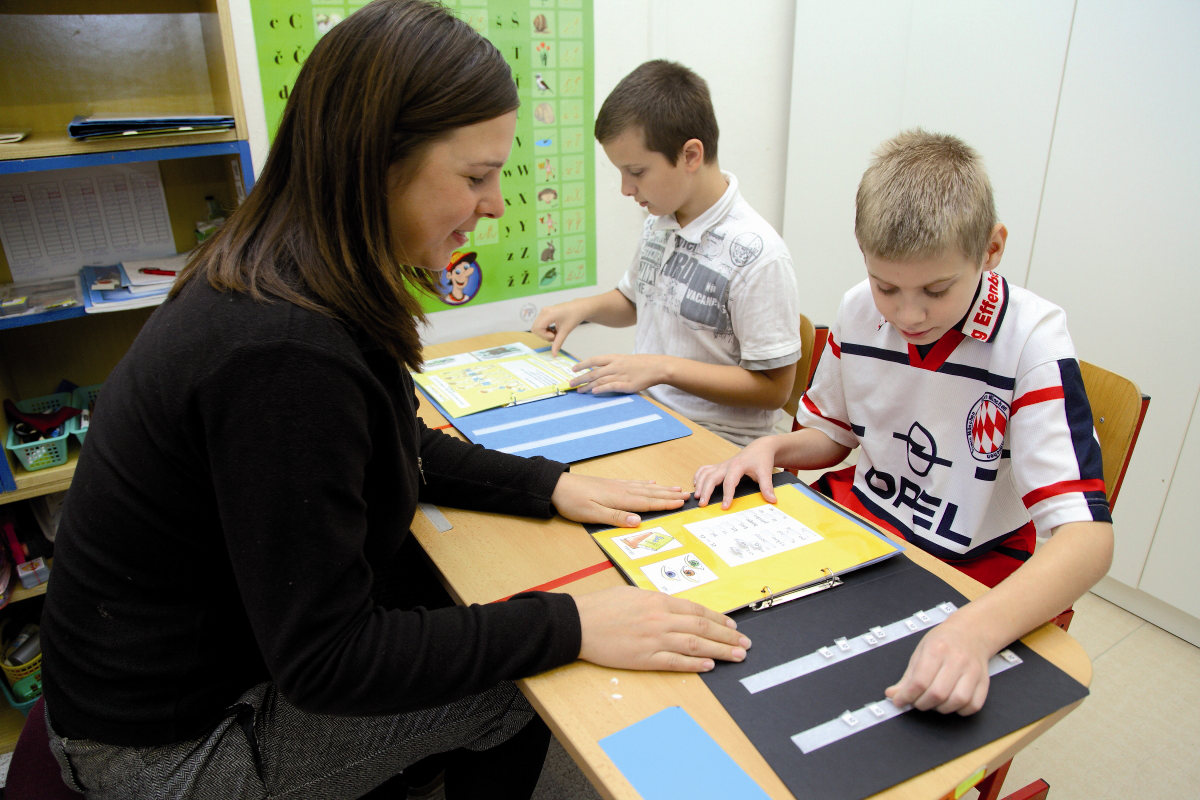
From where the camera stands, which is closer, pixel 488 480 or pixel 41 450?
pixel 488 480

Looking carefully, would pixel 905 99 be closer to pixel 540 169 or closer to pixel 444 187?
pixel 540 169

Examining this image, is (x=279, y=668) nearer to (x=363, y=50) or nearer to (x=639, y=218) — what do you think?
(x=363, y=50)

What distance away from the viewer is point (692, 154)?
1538 millimetres

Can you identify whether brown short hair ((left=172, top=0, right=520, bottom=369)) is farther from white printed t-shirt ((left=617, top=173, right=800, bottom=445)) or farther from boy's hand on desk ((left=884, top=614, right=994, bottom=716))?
white printed t-shirt ((left=617, top=173, right=800, bottom=445))

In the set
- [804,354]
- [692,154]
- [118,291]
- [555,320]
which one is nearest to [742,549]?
[804,354]

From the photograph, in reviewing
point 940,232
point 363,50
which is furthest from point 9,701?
point 940,232

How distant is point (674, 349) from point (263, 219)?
3.47ft

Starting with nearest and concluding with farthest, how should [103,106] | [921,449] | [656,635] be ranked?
1. [656,635]
2. [921,449]
3. [103,106]

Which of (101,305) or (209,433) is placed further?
(101,305)

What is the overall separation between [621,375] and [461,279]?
891 mm

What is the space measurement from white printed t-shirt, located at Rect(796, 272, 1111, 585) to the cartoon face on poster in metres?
1.21

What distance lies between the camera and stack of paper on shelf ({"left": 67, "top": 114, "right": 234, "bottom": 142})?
137 centimetres

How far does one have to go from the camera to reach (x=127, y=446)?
2.34 ft

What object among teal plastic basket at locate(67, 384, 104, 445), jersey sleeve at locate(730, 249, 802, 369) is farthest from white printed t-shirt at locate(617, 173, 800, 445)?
teal plastic basket at locate(67, 384, 104, 445)
